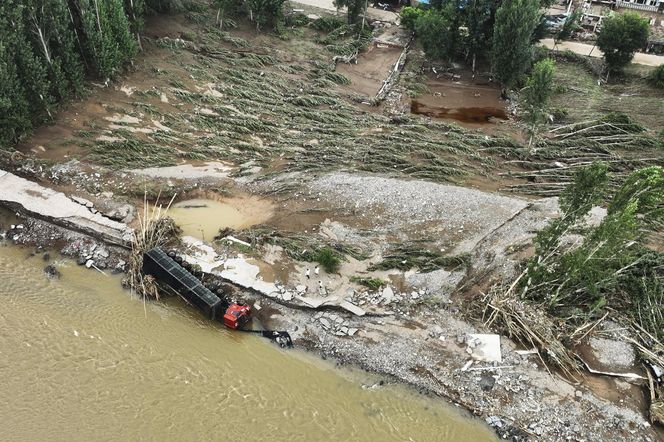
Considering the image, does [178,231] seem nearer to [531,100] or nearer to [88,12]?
[88,12]

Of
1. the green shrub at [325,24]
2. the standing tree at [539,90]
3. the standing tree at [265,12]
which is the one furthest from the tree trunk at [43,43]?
the standing tree at [539,90]

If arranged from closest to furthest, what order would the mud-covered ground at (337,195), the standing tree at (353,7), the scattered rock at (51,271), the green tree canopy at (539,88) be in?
the mud-covered ground at (337,195)
the scattered rock at (51,271)
the green tree canopy at (539,88)
the standing tree at (353,7)

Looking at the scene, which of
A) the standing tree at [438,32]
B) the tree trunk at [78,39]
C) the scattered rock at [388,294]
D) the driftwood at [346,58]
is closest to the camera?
the scattered rock at [388,294]

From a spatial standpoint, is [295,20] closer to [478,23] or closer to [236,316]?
[478,23]

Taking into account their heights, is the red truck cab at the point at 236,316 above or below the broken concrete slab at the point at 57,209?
below

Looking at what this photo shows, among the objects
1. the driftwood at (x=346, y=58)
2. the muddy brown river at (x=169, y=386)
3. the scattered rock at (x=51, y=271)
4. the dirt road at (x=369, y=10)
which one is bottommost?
the muddy brown river at (x=169, y=386)

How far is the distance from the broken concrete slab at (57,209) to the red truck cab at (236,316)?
6550 mm

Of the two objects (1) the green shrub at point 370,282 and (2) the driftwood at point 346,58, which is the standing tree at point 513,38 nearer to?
(2) the driftwood at point 346,58

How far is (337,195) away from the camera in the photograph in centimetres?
2506

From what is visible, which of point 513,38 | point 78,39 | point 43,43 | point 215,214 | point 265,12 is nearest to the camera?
point 215,214

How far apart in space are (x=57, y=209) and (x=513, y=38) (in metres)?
30.7

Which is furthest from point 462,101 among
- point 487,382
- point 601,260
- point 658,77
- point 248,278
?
point 487,382

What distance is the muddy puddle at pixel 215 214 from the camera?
2405 cm

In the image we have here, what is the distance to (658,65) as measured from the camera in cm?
3825
